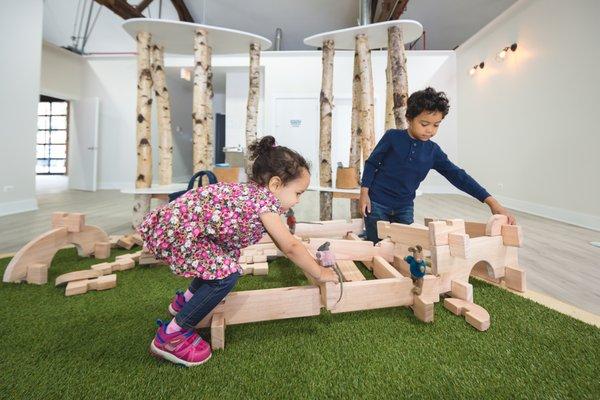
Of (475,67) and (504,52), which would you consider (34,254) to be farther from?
(475,67)

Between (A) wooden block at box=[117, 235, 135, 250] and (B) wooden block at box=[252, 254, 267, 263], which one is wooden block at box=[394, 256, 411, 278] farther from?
(A) wooden block at box=[117, 235, 135, 250]

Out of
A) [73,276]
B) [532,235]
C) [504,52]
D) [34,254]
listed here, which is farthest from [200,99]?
[504,52]

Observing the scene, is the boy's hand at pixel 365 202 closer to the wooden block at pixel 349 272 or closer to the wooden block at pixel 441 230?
the wooden block at pixel 349 272

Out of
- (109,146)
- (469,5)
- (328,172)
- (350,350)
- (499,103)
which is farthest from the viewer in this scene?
(109,146)

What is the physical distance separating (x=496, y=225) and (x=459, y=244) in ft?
1.56

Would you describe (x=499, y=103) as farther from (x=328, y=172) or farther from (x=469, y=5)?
(x=328, y=172)

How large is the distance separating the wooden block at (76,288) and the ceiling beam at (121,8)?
21.6ft

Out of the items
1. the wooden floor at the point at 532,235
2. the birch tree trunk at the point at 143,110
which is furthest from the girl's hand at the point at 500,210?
the birch tree trunk at the point at 143,110

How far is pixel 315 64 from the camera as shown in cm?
757

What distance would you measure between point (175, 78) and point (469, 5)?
7456 millimetres

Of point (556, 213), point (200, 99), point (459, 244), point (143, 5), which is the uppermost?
point (143, 5)

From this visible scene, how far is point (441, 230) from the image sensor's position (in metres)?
1.43

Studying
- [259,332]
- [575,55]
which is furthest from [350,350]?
[575,55]

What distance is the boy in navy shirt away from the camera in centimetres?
176
